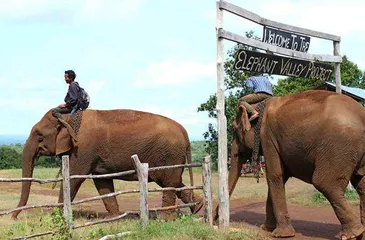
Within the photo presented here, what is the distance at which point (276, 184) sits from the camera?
10555 mm

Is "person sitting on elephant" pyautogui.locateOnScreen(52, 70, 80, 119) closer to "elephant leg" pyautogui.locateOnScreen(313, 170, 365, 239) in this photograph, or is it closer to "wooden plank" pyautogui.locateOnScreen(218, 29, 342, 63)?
"wooden plank" pyautogui.locateOnScreen(218, 29, 342, 63)

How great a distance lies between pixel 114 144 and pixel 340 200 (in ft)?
16.8

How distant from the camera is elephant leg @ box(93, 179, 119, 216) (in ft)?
41.6

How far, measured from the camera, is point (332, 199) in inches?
375

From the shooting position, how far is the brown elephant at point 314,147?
9.39 meters

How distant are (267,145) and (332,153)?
1.43 metres

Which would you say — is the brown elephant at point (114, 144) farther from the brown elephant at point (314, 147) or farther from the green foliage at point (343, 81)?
the green foliage at point (343, 81)

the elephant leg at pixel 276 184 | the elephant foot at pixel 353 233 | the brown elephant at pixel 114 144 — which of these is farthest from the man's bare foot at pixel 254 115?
the elephant foot at pixel 353 233

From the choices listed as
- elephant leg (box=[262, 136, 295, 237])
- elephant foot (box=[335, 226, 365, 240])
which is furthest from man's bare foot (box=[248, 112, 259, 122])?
elephant foot (box=[335, 226, 365, 240])

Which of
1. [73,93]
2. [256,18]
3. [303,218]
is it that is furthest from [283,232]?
[73,93]

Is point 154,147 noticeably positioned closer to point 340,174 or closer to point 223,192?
point 223,192

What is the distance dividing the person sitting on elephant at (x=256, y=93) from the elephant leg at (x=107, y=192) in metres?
3.74

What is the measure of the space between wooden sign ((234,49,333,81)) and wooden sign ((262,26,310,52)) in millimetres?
290

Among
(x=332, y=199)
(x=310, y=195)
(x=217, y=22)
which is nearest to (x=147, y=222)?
(x=332, y=199)
